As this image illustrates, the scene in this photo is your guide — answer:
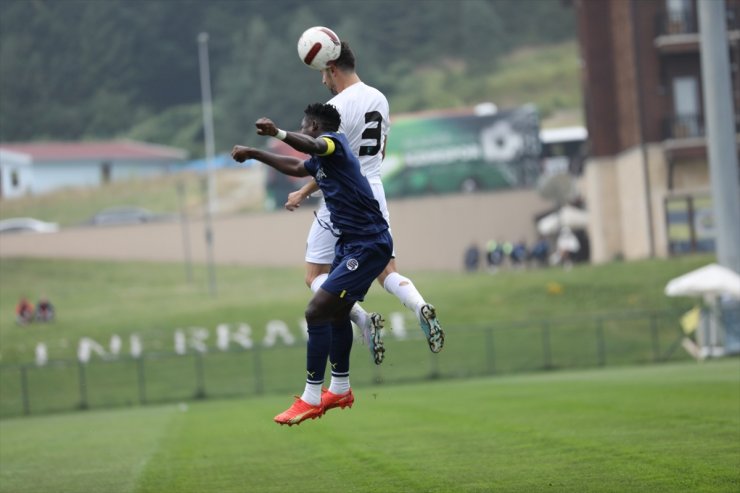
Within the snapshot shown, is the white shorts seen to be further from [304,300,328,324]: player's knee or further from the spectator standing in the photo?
the spectator standing

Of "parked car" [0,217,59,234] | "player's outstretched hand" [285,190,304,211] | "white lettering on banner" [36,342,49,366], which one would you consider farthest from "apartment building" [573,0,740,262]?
"player's outstretched hand" [285,190,304,211]

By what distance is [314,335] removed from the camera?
480 inches

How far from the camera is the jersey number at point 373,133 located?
12.0 meters

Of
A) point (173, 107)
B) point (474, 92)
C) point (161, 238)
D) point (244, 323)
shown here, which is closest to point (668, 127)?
point (244, 323)

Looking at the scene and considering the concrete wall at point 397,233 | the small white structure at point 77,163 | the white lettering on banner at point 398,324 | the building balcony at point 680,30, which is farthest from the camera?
the concrete wall at point 397,233

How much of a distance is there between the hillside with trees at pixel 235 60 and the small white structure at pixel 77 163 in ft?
4.14

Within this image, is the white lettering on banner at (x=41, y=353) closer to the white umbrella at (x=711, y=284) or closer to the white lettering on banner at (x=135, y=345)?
the white lettering on banner at (x=135, y=345)

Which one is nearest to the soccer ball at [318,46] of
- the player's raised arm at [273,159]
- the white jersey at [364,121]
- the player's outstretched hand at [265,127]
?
the white jersey at [364,121]

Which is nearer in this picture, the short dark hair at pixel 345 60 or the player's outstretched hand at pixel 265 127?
the player's outstretched hand at pixel 265 127

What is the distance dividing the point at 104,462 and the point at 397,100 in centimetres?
9584

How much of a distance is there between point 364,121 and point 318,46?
813 millimetres

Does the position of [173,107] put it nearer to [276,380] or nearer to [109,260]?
[109,260]

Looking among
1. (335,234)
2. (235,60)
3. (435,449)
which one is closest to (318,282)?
(335,234)

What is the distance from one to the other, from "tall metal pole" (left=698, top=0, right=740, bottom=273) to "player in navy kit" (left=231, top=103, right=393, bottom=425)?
966 inches
